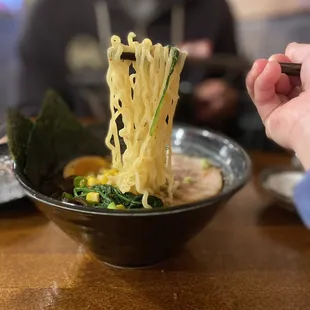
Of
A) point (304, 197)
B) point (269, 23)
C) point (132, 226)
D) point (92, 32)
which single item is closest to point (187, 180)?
point (132, 226)

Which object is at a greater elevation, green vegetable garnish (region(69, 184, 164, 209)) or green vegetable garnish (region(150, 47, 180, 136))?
green vegetable garnish (region(150, 47, 180, 136))

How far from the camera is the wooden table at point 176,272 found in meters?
0.88

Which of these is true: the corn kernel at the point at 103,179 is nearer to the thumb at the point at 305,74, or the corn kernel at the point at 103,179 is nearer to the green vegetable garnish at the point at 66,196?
the green vegetable garnish at the point at 66,196

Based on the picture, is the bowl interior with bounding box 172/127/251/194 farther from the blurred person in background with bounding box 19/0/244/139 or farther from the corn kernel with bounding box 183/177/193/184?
the blurred person in background with bounding box 19/0/244/139

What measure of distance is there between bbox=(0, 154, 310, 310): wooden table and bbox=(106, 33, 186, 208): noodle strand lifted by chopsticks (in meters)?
0.16

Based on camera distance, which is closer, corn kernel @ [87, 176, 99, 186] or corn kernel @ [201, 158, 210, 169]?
corn kernel @ [87, 176, 99, 186]

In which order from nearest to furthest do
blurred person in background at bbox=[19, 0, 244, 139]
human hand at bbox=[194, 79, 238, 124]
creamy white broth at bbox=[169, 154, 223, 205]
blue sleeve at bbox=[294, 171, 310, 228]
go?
blue sleeve at bbox=[294, 171, 310, 228] < creamy white broth at bbox=[169, 154, 223, 205] < human hand at bbox=[194, 79, 238, 124] < blurred person in background at bbox=[19, 0, 244, 139]

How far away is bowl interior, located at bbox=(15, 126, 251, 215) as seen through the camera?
876 mm

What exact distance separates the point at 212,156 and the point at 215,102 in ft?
3.06

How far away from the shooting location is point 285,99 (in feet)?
3.12

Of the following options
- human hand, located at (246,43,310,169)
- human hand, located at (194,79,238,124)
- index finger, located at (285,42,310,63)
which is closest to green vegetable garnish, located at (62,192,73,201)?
human hand, located at (246,43,310,169)

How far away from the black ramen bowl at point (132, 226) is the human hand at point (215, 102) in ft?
3.53

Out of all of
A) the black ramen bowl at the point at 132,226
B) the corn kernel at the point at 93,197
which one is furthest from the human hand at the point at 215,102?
the corn kernel at the point at 93,197

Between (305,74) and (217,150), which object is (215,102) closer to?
(217,150)
